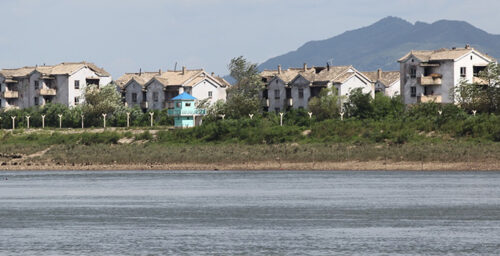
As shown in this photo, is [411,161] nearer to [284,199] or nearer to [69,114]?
[284,199]

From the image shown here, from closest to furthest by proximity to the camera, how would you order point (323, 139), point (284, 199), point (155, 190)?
1. point (284, 199)
2. point (155, 190)
3. point (323, 139)

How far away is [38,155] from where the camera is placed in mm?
109500

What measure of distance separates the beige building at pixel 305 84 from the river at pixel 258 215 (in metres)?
62.9

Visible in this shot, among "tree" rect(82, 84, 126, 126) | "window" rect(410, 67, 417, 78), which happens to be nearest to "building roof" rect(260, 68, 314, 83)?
"window" rect(410, 67, 417, 78)

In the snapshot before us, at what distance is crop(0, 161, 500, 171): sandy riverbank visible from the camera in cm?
8600

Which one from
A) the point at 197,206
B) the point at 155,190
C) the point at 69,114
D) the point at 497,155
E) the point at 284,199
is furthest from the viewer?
the point at 69,114

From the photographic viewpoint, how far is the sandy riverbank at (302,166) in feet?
282

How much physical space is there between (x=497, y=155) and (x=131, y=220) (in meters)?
45.4

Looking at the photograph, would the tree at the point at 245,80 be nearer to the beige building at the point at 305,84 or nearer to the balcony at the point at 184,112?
the beige building at the point at 305,84

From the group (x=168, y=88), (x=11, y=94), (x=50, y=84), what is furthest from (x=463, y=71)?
(x=11, y=94)

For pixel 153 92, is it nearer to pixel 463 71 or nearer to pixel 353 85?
pixel 353 85

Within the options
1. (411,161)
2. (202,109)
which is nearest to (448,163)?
(411,161)

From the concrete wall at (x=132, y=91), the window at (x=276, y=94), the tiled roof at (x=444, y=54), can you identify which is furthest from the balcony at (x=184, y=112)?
Answer: the tiled roof at (x=444, y=54)

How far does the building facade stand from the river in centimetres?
6120
